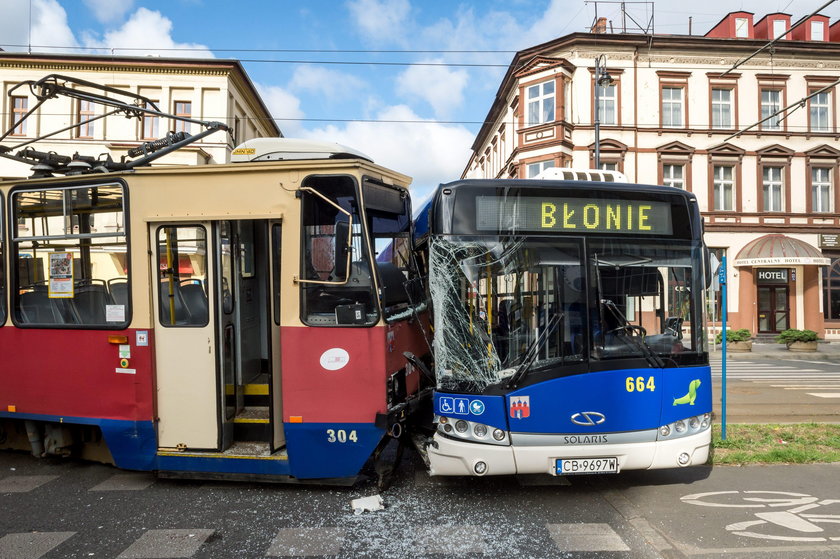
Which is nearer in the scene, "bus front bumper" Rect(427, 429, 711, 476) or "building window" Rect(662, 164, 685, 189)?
"bus front bumper" Rect(427, 429, 711, 476)

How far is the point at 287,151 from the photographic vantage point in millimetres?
6391

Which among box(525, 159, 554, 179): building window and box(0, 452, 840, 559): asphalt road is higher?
box(525, 159, 554, 179): building window

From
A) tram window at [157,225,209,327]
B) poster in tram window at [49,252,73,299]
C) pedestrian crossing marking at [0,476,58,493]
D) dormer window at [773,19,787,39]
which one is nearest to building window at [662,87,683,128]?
dormer window at [773,19,787,39]

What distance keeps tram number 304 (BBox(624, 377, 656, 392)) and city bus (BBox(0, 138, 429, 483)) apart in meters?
2.03

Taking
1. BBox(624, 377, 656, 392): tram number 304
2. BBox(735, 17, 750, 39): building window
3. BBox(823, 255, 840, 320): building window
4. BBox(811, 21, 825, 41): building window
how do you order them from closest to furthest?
BBox(624, 377, 656, 392): tram number 304 → BBox(823, 255, 840, 320): building window → BBox(735, 17, 750, 39): building window → BBox(811, 21, 825, 41): building window

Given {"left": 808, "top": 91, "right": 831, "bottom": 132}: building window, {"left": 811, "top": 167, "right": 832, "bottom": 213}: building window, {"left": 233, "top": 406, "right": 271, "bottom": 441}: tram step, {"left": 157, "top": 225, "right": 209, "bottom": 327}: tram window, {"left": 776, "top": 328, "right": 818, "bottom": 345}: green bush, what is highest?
{"left": 808, "top": 91, "right": 831, "bottom": 132}: building window

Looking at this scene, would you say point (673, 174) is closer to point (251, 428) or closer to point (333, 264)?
point (333, 264)

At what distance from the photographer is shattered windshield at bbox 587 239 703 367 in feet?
17.4

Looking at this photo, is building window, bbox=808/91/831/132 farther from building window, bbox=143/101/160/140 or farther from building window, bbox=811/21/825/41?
building window, bbox=143/101/160/140

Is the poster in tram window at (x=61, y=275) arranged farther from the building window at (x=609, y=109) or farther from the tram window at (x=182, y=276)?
the building window at (x=609, y=109)

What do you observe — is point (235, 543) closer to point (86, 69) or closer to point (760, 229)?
point (760, 229)

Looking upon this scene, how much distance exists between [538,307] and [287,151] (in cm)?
311

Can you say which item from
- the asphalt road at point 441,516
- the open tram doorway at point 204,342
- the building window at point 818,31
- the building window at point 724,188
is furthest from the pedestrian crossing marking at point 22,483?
the building window at point 818,31

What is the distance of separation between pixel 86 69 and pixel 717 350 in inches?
1283
